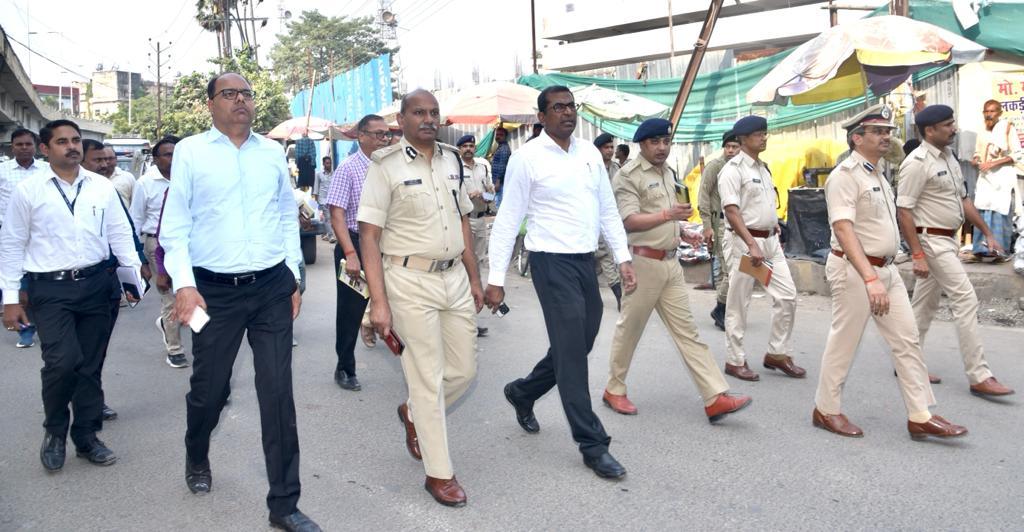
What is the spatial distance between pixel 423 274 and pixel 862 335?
8.68 ft

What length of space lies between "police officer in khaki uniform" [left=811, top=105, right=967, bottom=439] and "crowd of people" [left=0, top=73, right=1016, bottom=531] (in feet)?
0.04

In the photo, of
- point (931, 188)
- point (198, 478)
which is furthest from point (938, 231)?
point (198, 478)

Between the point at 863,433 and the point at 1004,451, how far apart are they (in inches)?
28.3

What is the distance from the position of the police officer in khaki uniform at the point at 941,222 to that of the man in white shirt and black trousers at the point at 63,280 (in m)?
5.11

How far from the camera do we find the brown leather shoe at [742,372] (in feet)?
21.9

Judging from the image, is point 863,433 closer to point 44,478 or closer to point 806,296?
point 44,478

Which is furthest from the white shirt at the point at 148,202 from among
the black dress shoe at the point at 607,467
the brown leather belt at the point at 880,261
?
the brown leather belt at the point at 880,261

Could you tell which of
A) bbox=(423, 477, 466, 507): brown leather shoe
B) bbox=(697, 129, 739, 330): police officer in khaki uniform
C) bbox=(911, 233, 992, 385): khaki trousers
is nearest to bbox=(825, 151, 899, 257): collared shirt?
bbox=(911, 233, 992, 385): khaki trousers

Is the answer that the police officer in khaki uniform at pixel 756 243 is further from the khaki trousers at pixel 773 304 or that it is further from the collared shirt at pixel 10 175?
the collared shirt at pixel 10 175

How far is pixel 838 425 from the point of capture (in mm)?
5219

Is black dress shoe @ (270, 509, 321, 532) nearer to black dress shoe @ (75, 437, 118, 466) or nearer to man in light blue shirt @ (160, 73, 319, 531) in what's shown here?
man in light blue shirt @ (160, 73, 319, 531)

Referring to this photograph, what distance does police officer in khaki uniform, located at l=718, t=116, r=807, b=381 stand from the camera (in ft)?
22.2

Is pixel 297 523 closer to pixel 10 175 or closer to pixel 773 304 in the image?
pixel 773 304

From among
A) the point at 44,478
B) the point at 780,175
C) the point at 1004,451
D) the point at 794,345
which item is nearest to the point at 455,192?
the point at 44,478
